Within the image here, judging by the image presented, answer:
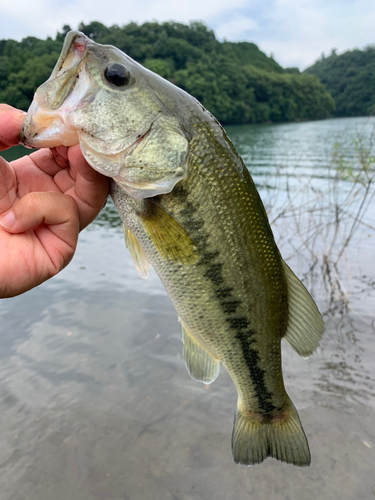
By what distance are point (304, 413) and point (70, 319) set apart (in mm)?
4526

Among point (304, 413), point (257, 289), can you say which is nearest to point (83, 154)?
point (257, 289)

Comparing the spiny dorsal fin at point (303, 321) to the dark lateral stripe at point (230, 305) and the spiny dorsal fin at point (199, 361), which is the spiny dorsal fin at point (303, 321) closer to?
the dark lateral stripe at point (230, 305)

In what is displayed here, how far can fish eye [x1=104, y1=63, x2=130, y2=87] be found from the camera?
69.2 inches

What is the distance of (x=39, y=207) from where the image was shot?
6.29 feet

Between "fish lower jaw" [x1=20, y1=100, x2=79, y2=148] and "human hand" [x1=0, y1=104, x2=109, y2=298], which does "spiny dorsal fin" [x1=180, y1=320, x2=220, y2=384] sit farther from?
"fish lower jaw" [x1=20, y1=100, x2=79, y2=148]

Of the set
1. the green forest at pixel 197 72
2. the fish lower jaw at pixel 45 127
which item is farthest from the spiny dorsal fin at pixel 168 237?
the green forest at pixel 197 72

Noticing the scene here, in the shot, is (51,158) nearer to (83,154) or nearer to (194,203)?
(83,154)

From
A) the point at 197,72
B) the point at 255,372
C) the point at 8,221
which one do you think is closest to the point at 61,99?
the point at 8,221

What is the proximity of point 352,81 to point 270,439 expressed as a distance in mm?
99811

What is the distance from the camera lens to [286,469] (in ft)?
13.0

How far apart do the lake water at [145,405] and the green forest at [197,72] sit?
164 ft

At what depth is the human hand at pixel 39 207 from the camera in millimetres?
1908

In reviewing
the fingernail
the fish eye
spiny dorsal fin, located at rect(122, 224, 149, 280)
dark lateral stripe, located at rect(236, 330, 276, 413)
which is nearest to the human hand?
the fingernail

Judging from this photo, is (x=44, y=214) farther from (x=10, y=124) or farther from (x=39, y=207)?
(x=10, y=124)
